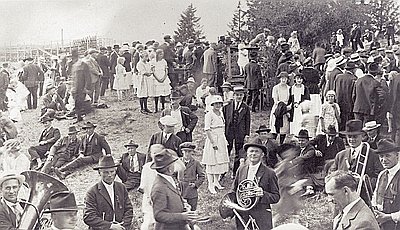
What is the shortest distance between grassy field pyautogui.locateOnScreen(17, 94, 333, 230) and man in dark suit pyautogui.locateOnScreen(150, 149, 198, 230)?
62cm

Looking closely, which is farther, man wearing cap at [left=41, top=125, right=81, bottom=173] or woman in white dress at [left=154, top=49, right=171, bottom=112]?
woman in white dress at [left=154, top=49, right=171, bottom=112]

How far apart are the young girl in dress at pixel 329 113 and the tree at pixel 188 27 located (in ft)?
3.63

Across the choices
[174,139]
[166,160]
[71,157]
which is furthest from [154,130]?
[166,160]

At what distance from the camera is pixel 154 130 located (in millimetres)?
4352

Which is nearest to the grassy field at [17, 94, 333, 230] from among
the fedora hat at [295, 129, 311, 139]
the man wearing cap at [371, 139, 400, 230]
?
the fedora hat at [295, 129, 311, 139]

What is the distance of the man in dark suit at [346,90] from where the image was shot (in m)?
4.54

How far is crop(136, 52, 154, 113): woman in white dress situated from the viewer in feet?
15.3

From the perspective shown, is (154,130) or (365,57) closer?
(154,130)

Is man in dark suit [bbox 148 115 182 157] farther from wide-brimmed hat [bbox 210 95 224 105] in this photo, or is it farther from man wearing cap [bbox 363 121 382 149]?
man wearing cap [bbox 363 121 382 149]

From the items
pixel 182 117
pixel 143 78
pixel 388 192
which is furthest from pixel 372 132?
pixel 143 78

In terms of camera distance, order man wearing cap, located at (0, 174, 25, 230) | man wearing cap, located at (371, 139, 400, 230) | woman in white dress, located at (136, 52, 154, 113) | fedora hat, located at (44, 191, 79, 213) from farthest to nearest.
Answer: woman in white dress, located at (136, 52, 154, 113)
man wearing cap, located at (371, 139, 400, 230)
man wearing cap, located at (0, 174, 25, 230)
fedora hat, located at (44, 191, 79, 213)

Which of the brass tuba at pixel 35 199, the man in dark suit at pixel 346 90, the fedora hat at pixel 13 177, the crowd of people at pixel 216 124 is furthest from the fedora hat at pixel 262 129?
the fedora hat at pixel 13 177

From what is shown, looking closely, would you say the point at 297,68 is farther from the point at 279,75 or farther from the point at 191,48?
the point at 191,48

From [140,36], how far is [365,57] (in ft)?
5.67
